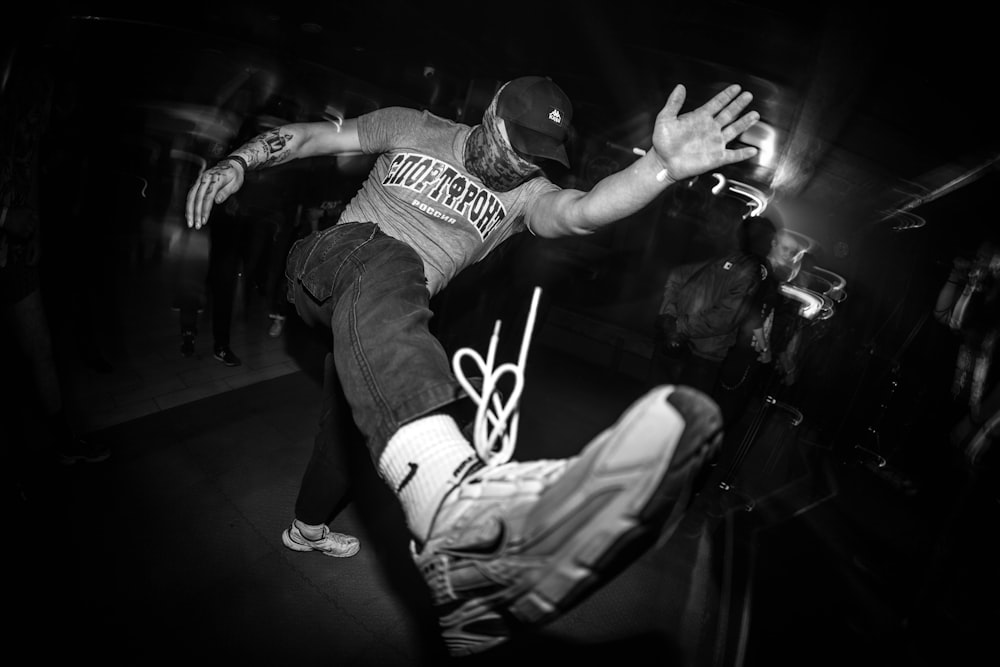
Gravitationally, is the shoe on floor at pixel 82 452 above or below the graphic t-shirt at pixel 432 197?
below

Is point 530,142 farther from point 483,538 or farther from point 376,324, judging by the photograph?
point 483,538

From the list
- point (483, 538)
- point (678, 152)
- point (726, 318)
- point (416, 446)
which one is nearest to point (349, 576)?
point (416, 446)

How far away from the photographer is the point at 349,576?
2037 millimetres

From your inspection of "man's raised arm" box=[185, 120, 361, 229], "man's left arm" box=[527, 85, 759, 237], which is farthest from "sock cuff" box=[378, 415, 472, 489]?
"man's raised arm" box=[185, 120, 361, 229]

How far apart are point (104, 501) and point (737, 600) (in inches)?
130

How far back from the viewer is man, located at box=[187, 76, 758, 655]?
85 cm

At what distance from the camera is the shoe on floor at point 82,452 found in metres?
2.19

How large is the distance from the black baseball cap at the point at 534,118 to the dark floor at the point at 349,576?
1.60 m

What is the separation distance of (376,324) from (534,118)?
1.14 meters

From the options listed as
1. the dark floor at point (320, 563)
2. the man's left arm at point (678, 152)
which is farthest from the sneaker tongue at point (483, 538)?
the man's left arm at point (678, 152)

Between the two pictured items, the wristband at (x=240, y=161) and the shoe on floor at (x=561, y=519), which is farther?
the wristband at (x=240, y=161)

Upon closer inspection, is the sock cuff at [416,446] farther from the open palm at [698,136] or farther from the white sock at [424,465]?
the open palm at [698,136]

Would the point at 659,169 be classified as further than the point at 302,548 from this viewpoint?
No

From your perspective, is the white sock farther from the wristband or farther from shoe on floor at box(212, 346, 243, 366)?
shoe on floor at box(212, 346, 243, 366)
